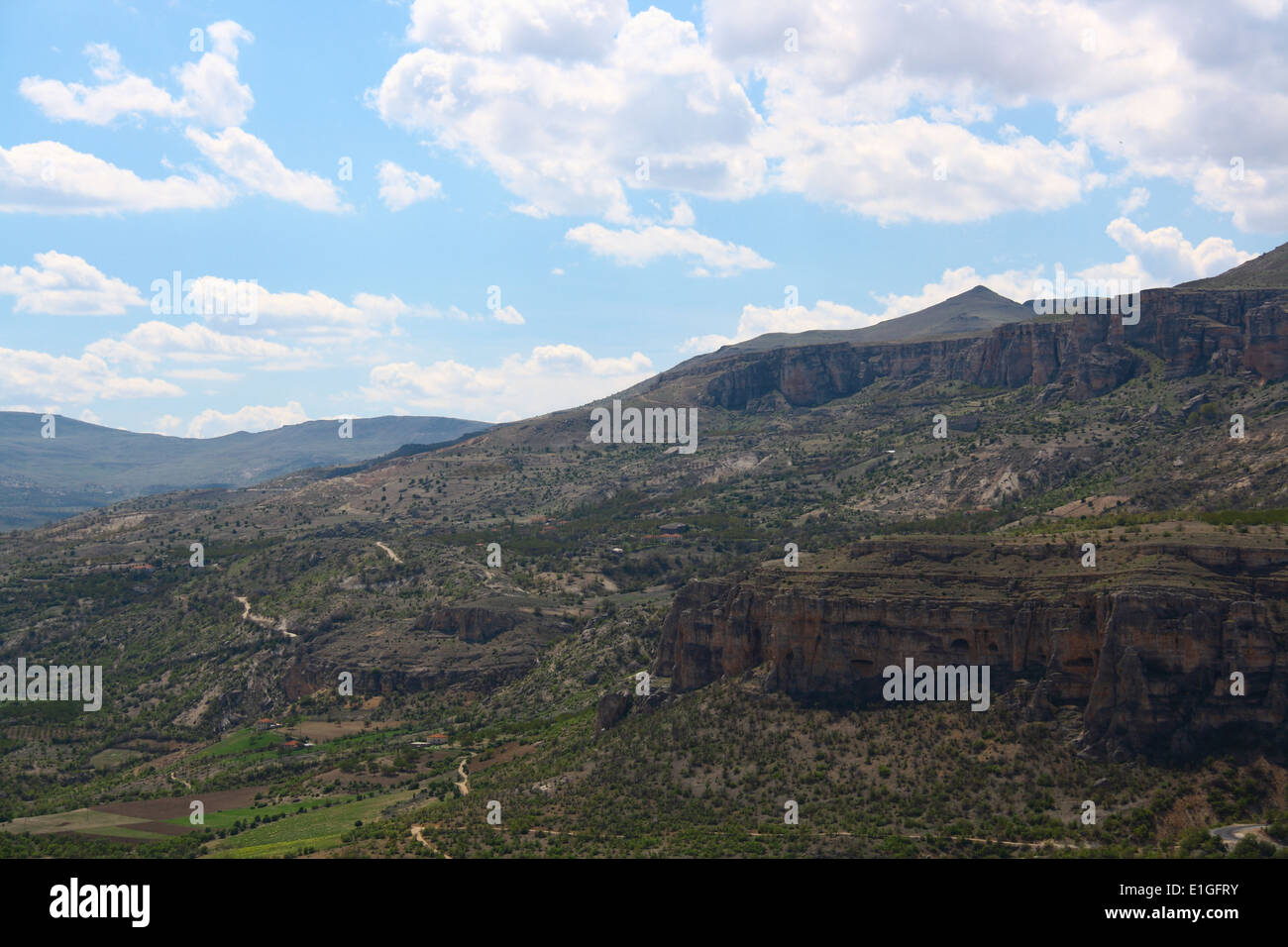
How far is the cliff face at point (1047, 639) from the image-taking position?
5922 centimetres

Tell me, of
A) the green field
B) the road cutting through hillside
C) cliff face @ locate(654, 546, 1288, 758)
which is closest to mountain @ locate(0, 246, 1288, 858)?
cliff face @ locate(654, 546, 1288, 758)

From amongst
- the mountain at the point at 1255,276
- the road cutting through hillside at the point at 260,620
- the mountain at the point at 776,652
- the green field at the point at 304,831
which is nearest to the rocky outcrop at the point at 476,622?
the mountain at the point at 776,652

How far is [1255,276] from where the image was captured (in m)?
177

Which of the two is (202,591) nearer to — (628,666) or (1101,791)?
(628,666)

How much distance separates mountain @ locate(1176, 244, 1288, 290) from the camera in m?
170

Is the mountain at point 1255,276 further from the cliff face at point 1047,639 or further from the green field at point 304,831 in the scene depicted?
the green field at point 304,831

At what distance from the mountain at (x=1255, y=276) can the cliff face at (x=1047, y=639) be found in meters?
120

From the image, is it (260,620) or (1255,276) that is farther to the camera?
(1255,276)

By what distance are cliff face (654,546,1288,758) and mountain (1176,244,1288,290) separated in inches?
4724

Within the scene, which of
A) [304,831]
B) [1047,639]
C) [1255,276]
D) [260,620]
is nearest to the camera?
[1047,639]

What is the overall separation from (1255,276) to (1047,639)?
453ft

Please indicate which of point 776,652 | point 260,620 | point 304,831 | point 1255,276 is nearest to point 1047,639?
point 776,652

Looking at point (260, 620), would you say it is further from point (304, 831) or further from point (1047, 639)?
point (1047, 639)
